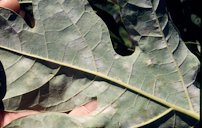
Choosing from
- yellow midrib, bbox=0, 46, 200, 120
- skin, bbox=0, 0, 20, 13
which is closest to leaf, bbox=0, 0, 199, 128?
yellow midrib, bbox=0, 46, 200, 120

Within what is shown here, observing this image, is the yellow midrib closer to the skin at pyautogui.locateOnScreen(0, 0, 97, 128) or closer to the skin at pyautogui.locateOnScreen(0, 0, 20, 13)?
the skin at pyautogui.locateOnScreen(0, 0, 97, 128)

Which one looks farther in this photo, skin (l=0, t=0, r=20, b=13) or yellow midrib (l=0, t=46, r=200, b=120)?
skin (l=0, t=0, r=20, b=13)

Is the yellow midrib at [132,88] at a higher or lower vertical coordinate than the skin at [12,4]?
lower

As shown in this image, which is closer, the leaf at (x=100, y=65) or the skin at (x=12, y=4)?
the leaf at (x=100, y=65)

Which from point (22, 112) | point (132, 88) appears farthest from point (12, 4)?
point (132, 88)

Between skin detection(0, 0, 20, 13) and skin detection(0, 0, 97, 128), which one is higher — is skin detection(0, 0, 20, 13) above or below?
above

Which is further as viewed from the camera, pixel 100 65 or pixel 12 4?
pixel 12 4

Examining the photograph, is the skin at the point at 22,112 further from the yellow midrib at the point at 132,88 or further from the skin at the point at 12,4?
the yellow midrib at the point at 132,88

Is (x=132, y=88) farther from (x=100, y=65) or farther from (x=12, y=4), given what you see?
(x=12, y=4)

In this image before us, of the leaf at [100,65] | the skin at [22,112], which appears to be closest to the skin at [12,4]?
the skin at [22,112]
